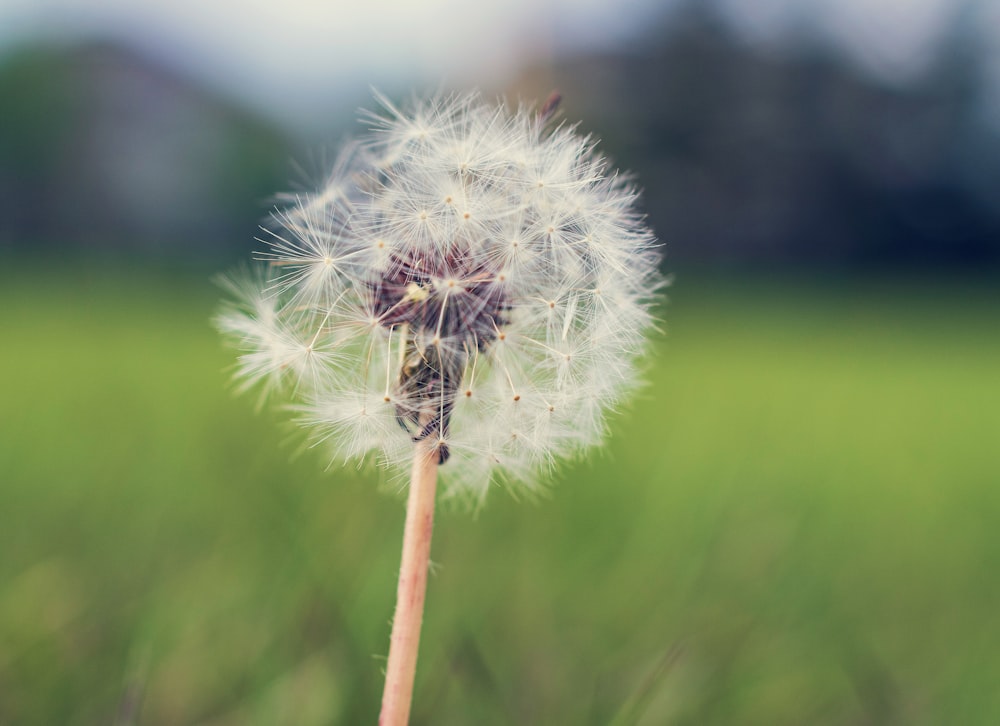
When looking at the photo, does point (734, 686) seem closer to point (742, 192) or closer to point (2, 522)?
point (2, 522)

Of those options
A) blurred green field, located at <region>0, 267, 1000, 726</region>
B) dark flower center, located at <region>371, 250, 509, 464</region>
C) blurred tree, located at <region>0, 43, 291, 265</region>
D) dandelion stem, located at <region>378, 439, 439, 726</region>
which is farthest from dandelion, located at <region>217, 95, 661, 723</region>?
blurred tree, located at <region>0, 43, 291, 265</region>

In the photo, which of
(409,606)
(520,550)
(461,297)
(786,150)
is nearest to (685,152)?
(786,150)

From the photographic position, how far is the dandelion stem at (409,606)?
1.02m

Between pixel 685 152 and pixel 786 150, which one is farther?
pixel 786 150

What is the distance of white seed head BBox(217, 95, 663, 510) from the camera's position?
49.6 inches

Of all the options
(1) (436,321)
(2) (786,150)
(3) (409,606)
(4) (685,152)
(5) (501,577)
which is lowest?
(5) (501,577)

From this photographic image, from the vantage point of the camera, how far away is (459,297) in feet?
4.09

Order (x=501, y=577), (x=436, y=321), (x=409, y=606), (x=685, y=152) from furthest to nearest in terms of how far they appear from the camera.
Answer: (x=685, y=152), (x=501, y=577), (x=436, y=321), (x=409, y=606)

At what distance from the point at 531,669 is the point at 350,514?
1.06 m

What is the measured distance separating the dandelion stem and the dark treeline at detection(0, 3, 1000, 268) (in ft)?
53.7

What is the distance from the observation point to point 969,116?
22.0 metres

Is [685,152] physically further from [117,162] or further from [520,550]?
[520,550]

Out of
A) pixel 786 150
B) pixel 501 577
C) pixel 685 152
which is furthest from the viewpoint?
pixel 786 150

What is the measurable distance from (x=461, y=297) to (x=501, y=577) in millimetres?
1449
